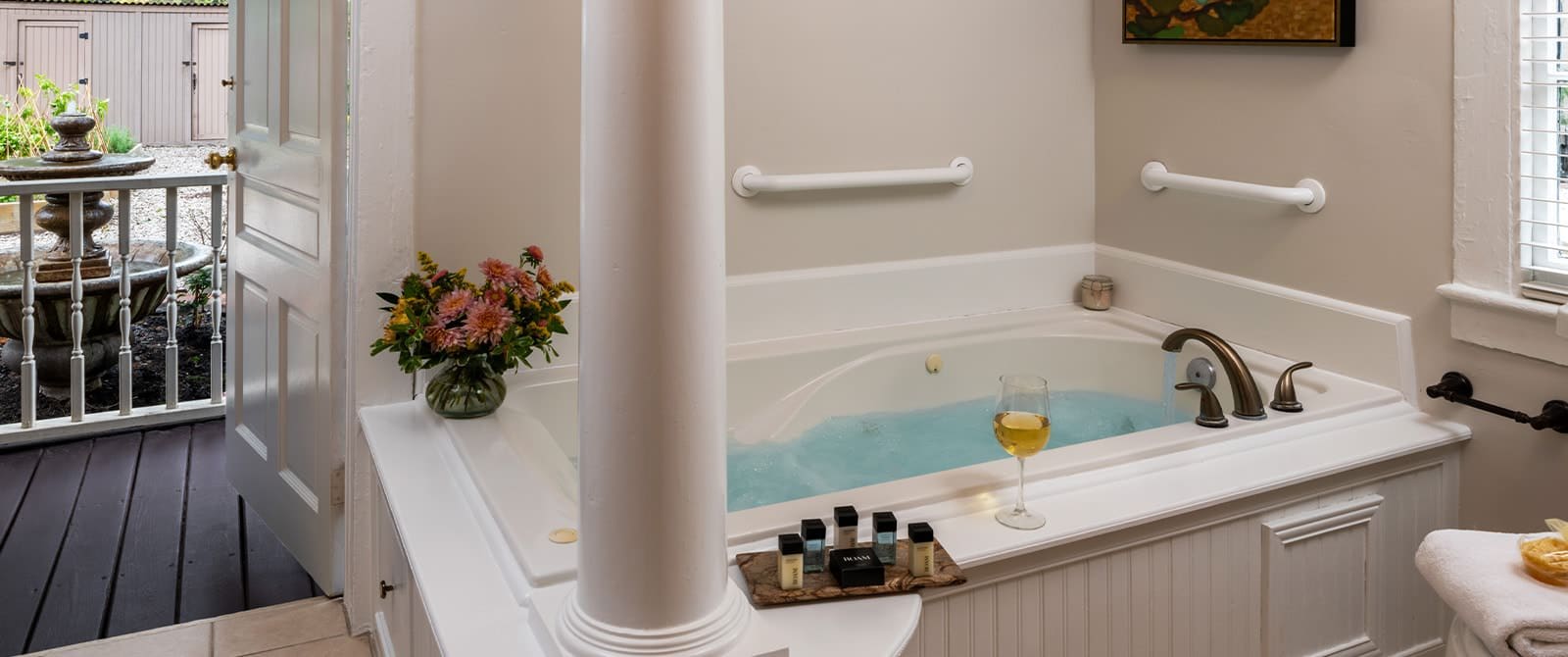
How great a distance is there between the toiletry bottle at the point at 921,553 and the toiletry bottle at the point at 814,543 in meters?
0.12

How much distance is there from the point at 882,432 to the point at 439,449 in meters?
1.02

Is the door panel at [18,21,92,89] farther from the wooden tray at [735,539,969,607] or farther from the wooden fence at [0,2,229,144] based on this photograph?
the wooden tray at [735,539,969,607]

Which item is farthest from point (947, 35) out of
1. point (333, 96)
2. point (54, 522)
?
point (54, 522)

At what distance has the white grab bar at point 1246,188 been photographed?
8.17 ft

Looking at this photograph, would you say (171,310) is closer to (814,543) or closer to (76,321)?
(76,321)

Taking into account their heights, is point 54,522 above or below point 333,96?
below

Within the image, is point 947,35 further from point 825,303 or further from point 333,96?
point 333,96

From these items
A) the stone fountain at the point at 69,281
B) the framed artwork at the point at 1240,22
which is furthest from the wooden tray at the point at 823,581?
the stone fountain at the point at 69,281

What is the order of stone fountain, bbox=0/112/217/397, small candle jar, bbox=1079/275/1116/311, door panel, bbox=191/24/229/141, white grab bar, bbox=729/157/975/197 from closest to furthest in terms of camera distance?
1. white grab bar, bbox=729/157/975/197
2. small candle jar, bbox=1079/275/1116/311
3. stone fountain, bbox=0/112/217/397
4. door panel, bbox=191/24/229/141

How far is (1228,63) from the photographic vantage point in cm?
268

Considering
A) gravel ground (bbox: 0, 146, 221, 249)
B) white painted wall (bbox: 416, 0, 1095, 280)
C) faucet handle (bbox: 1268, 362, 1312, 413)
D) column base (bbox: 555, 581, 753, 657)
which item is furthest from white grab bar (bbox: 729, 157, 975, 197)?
gravel ground (bbox: 0, 146, 221, 249)

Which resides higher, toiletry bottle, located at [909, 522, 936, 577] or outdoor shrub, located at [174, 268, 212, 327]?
outdoor shrub, located at [174, 268, 212, 327]

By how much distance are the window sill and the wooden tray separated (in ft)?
4.14

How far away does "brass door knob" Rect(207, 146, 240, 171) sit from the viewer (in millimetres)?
2834
